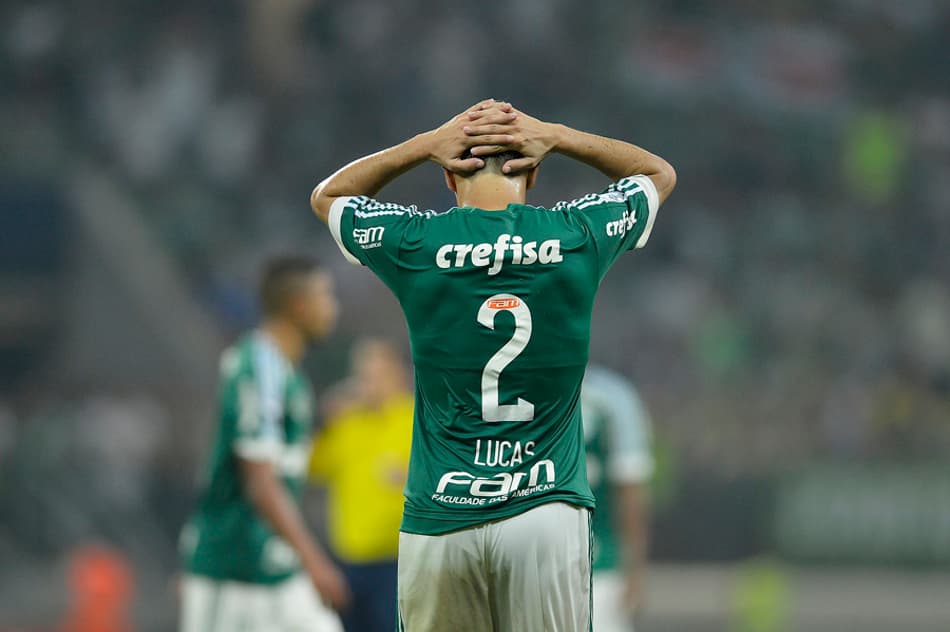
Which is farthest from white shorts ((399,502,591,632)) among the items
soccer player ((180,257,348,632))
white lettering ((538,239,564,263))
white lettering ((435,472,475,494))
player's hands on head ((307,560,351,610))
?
soccer player ((180,257,348,632))

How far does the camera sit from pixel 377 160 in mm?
4078

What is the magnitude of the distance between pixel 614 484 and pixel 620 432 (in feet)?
1.08

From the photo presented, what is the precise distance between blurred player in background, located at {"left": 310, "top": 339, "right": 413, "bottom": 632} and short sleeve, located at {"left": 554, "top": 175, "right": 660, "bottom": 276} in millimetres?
3744

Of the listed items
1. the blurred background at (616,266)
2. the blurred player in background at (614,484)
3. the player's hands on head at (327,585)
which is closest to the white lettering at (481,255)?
the player's hands on head at (327,585)

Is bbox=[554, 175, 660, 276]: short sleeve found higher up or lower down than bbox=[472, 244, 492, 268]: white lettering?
higher up

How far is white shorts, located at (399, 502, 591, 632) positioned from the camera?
12.3 feet

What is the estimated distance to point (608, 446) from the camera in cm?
744

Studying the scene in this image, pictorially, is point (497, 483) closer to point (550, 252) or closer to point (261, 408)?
point (550, 252)

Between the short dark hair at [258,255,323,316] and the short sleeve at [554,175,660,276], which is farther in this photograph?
the short dark hair at [258,255,323,316]

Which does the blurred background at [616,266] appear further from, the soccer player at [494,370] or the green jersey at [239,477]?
the soccer player at [494,370]

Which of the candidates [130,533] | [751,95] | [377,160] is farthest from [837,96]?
[377,160]

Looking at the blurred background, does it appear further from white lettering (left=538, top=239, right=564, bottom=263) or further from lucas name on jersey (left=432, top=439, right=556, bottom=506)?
white lettering (left=538, top=239, right=564, bottom=263)

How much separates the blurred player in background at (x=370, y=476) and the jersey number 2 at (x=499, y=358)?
149 inches

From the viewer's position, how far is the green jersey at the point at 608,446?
740 centimetres
